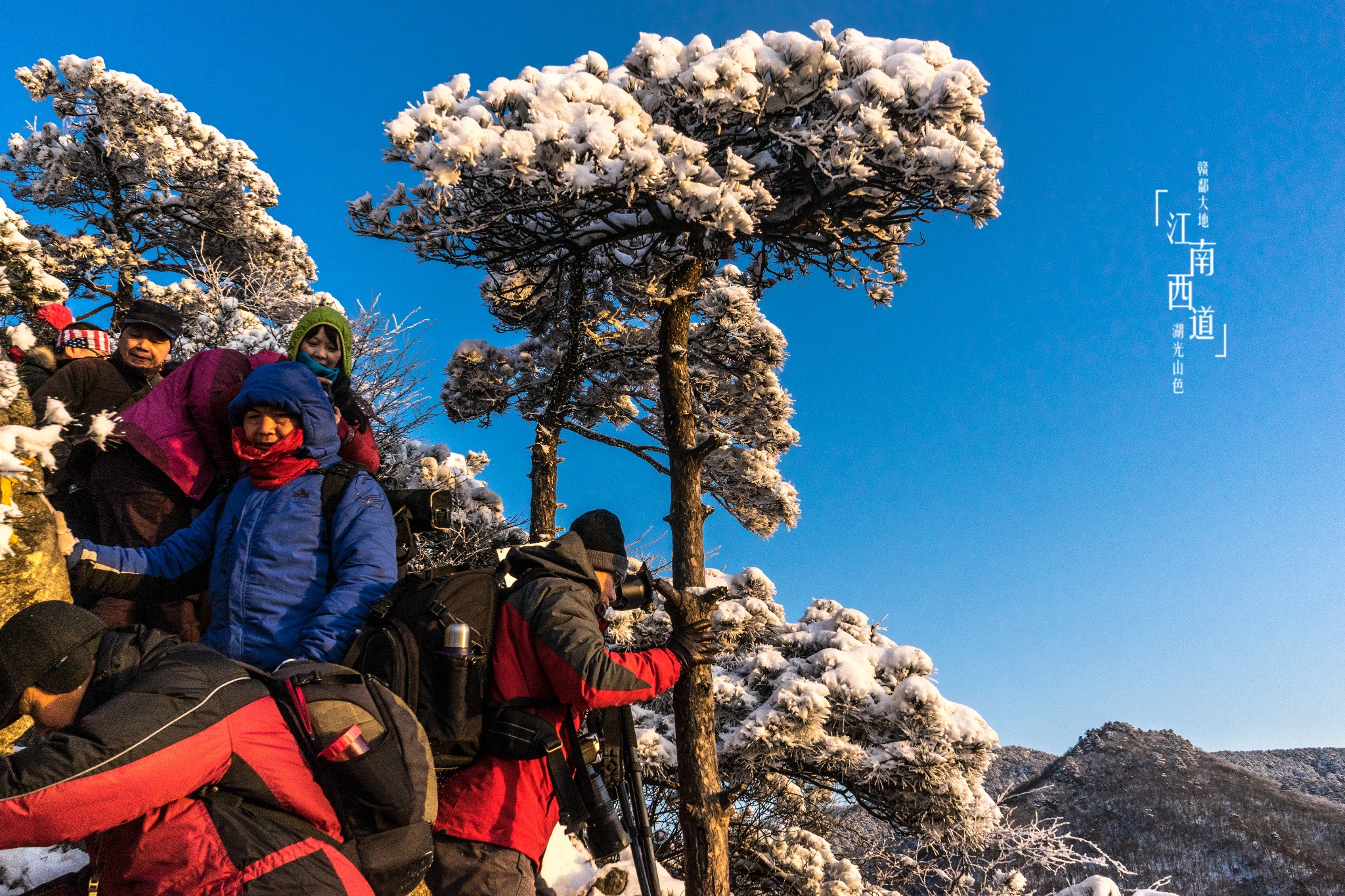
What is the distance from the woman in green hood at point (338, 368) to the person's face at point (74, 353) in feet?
5.10

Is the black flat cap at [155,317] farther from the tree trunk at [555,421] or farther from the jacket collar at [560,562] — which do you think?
the tree trunk at [555,421]

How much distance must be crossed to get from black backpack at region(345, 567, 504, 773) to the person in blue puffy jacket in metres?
0.15

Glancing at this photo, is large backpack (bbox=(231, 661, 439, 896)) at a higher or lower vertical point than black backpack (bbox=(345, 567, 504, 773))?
lower

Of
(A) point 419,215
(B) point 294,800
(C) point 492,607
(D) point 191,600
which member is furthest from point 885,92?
(B) point 294,800

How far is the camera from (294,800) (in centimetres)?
182

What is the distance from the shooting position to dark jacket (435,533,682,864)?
2.54m

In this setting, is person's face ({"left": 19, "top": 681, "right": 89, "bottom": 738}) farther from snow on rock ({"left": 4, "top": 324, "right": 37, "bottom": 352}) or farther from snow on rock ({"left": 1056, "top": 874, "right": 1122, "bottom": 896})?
snow on rock ({"left": 1056, "top": 874, "right": 1122, "bottom": 896})

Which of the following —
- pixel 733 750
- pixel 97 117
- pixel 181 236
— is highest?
pixel 97 117

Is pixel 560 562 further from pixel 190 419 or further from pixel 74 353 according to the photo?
pixel 74 353

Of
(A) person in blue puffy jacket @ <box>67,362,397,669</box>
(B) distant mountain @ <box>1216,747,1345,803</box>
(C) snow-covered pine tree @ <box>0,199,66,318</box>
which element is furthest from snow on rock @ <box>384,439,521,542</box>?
(B) distant mountain @ <box>1216,747,1345,803</box>

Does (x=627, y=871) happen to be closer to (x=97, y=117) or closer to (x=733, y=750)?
(x=733, y=750)

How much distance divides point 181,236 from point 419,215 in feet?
41.0

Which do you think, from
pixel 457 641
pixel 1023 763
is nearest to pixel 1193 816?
pixel 1023 763

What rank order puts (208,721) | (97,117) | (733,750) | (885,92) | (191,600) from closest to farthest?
1. (208,721)
2. (191,600)
3. (885,92)
4. (733,750)
5. (97,117)
